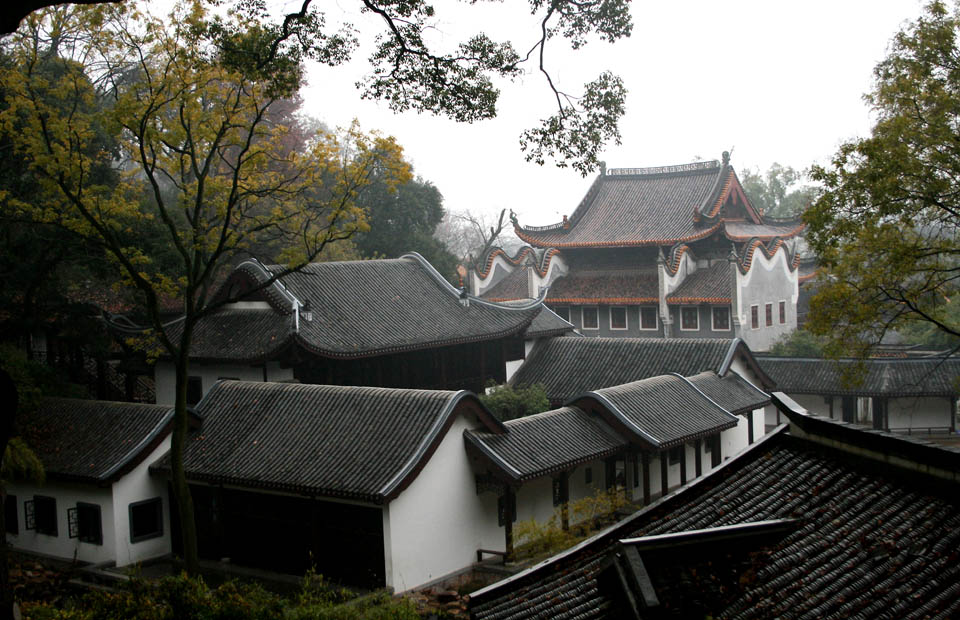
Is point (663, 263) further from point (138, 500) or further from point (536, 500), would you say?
point (138, 500)

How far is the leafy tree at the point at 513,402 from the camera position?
2025 cm

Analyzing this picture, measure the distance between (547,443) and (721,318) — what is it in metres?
18.1

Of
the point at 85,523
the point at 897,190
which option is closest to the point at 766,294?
the point at 897,190

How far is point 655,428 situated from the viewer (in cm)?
1748

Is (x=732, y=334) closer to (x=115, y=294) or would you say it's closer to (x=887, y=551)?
(x=115, y=294)

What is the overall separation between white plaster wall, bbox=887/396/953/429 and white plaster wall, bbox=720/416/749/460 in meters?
7.27

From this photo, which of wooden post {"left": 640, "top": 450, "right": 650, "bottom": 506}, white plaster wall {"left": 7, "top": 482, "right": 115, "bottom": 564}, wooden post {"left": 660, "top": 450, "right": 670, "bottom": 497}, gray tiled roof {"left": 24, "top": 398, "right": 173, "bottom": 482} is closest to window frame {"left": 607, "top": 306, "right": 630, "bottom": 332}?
wooden post {"left": 660, "top": 450, "right": 670, "bottom": 497}

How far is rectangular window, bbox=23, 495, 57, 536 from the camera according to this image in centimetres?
1628

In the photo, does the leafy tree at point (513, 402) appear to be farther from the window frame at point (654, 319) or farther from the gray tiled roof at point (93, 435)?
the window frame at point (654, 319)

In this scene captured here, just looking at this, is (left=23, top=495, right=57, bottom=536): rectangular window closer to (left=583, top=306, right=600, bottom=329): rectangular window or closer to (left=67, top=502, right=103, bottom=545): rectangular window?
(left=67, top=502, right=103, bottom=545): rectangular window

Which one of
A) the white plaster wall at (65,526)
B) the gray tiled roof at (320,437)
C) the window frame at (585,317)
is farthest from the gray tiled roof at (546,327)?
the white plaster wall at (65,526)

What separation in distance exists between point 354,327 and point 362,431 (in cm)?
504

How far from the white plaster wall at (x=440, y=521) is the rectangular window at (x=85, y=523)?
5894mm

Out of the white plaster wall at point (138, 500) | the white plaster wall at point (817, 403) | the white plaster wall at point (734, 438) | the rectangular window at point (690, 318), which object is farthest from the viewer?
the rectangular window at point (690, 318)
